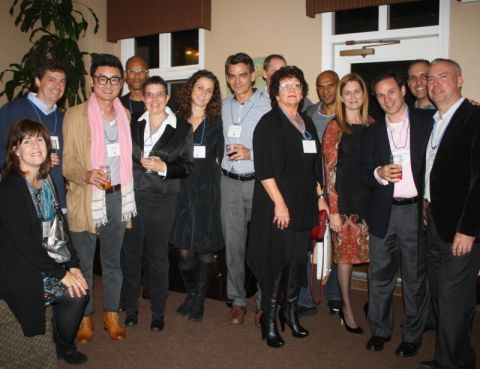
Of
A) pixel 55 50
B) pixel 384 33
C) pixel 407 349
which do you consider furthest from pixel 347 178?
pixel 55 50

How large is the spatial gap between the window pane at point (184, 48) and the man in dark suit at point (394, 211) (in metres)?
3.36

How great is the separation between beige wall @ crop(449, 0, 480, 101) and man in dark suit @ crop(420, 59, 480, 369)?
187cm

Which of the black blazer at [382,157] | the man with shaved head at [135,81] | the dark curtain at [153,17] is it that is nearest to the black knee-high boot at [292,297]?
the black blazer at [382,157]

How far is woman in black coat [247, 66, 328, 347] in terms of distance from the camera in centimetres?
272

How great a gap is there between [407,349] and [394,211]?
878 mm

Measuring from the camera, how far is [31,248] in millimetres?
2203

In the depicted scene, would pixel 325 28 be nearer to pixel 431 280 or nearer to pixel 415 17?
pixel 415 17

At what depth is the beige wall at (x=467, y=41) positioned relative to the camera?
394cm

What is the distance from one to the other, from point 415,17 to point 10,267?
4055 millimetres

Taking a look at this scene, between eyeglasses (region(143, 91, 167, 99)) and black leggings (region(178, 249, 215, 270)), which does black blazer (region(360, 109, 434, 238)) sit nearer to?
black leggings (region(178, 249, 215, 270))

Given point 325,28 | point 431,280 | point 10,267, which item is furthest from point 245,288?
point 325,28

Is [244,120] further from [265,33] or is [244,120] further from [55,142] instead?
[265,33]

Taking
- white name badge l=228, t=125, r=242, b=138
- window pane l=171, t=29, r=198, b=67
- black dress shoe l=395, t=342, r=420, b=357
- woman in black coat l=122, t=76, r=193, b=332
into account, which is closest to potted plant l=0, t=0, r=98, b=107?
window pane l=171, t=29, r=198, b=67

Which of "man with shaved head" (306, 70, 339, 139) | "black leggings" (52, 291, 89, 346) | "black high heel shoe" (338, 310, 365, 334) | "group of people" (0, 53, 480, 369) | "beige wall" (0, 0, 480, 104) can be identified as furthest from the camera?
"beige wall" (0, 0, 480, 104)
